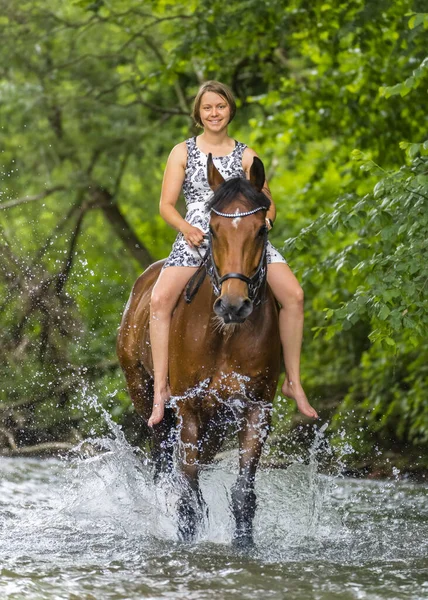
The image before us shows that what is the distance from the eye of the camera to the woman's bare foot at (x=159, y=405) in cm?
689

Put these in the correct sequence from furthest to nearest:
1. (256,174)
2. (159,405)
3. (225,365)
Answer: (159,405)
(225,365)
(256,174)

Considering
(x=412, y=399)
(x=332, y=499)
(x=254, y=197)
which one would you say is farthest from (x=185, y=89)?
(x=254, y=197)

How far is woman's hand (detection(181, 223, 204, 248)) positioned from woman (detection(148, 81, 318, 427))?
16cm

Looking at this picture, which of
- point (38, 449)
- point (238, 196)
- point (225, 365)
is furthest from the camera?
point (38, 449)

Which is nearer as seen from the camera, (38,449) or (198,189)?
(198,189)

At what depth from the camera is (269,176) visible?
18219 millimetres

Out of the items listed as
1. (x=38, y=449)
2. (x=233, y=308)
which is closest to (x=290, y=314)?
(x=233, y=308)

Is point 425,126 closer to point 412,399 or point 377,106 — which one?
point 377,106

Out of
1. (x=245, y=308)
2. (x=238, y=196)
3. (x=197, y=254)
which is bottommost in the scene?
(x=245, y=308)

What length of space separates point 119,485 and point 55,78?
10.3 m

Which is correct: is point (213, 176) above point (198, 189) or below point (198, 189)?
below

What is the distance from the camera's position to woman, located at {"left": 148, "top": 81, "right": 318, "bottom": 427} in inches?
271

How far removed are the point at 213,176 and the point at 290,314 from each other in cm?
101

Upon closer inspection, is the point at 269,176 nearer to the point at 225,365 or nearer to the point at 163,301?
the point at 163,301
